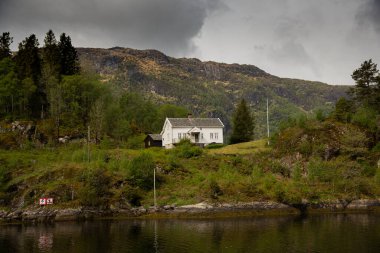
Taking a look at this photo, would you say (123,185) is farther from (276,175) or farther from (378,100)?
(378,100)

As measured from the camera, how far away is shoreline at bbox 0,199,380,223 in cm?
6397

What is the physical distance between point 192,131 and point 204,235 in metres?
54.3

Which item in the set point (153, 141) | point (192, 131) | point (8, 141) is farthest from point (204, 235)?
point (153, 141)

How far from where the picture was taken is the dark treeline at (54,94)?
9244cm

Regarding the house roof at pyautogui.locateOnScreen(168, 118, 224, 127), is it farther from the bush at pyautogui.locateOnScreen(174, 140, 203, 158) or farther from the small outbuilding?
the bush at pyautogui.locateOnScreen(174, 140, 203, 158)

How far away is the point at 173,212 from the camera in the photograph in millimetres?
65562

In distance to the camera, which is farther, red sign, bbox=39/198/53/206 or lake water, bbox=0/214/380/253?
red sign, bbox=39/198/53/206

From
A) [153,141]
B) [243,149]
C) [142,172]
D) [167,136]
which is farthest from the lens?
[153,141]

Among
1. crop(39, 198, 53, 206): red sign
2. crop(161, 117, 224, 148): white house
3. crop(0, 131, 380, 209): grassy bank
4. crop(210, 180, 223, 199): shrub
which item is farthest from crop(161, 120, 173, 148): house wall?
crop(39, 198, 53, 206): red sign

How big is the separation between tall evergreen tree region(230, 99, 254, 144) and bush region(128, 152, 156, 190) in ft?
124

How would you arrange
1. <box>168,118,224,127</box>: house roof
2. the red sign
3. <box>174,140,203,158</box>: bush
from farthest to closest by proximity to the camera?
<box>168,118,224,127</box>: house roof → <box>174,140,203,158</box>: bush → the red sign

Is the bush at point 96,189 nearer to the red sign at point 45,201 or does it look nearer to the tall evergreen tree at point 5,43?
the red sign at point 45,201

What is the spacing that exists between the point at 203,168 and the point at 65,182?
25310mm

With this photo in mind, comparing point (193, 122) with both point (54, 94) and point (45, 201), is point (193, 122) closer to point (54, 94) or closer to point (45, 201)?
point (54, 94)
